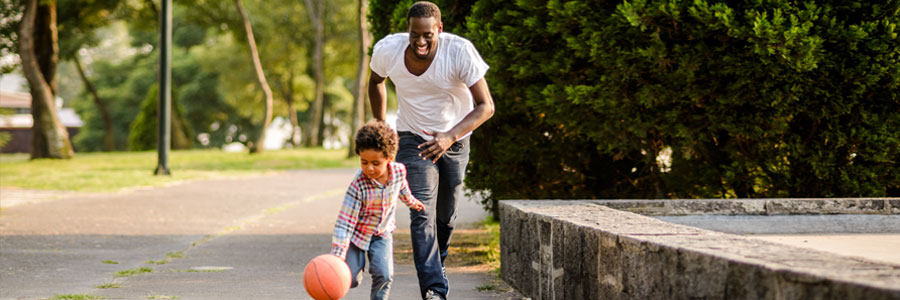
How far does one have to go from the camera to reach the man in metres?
5.32

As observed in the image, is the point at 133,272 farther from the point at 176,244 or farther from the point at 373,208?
the point at 373,208

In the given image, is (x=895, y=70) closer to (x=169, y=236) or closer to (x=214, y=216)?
(x=169, y=236)

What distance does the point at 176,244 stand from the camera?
9.34 metres

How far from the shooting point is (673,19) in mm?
6848

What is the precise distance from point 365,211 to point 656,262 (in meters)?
1.51

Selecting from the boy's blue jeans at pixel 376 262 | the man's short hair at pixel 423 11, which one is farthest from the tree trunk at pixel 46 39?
the boy's blue jeans at pixel 376 262

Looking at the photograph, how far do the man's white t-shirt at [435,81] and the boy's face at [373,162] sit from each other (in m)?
0.86

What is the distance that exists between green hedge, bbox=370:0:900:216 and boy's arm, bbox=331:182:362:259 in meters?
2.90

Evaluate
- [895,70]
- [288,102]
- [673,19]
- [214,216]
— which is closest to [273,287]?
[673,19]

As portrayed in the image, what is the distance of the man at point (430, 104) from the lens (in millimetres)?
5324

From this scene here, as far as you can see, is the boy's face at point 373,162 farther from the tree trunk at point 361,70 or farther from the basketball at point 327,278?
the tree trunk at point 361,70

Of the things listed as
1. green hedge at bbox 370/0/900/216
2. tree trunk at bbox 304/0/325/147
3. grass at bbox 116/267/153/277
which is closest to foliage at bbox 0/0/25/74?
tree trunk at bbox 304/0/325/147

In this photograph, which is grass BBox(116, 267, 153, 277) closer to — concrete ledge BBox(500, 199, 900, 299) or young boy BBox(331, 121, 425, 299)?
concrete ledge BBox(500, 199, 900, 299)

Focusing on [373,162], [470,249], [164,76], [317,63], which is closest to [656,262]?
[373,162]
